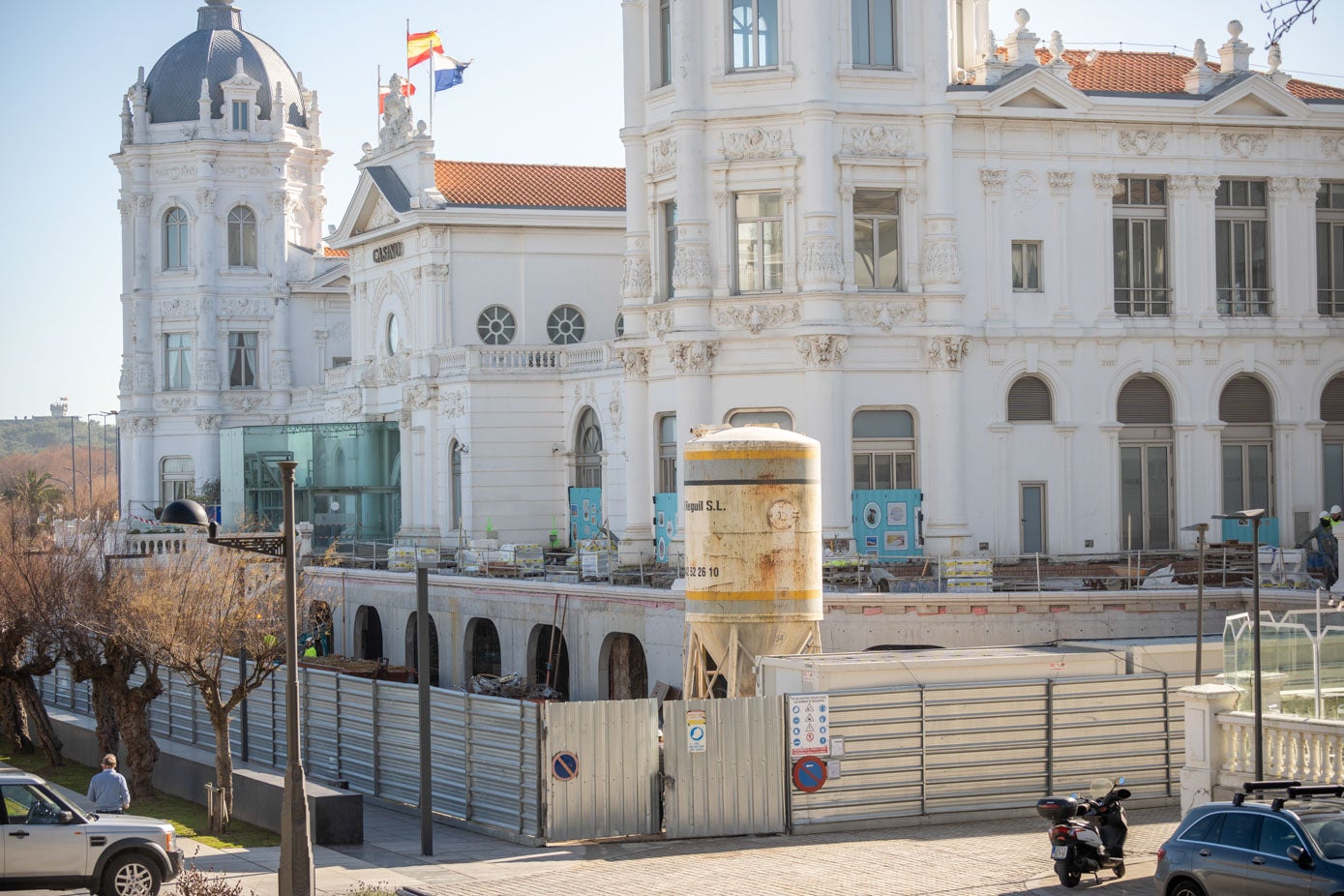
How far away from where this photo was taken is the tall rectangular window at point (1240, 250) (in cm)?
5012

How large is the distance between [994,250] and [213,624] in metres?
23.4

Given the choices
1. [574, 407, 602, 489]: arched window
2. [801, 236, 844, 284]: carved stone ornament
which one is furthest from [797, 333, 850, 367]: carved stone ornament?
[574, 407, 602, 489]: arched window

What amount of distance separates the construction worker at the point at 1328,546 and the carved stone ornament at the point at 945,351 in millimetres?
9598

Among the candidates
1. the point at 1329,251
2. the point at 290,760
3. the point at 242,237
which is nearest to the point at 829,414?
the point at 1329,251

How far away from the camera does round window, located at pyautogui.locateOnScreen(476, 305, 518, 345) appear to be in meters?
68.9

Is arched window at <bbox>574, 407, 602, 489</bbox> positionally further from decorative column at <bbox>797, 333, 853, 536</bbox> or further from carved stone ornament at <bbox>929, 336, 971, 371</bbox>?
carved stone ornament at <bbox>929, 336, 971, 371</bbox>

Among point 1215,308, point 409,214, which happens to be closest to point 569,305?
point 409,214

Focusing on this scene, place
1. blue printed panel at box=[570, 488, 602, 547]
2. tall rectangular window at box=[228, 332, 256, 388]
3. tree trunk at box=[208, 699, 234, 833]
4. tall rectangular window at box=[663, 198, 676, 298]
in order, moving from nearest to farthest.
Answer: tree trunk at box=[208, 699, 234, 833] < tall rectangular window at box=[663, 198, 676, 298] < blue printed panel at box=[570, 488, 602, 547] < tall rectangular window at box=[228, 332, 256, 388]

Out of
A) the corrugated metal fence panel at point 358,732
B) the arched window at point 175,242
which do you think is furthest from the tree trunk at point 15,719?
the arched window at point 175,242

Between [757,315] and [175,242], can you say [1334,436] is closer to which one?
[757,315]

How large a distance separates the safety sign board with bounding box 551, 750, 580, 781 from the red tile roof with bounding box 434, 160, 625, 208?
43478 mm

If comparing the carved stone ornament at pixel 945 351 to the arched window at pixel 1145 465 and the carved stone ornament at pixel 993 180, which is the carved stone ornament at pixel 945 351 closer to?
the carved stone ornament at pixel 993 180

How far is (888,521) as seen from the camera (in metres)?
47.7

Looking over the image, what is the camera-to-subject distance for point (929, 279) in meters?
47.6
